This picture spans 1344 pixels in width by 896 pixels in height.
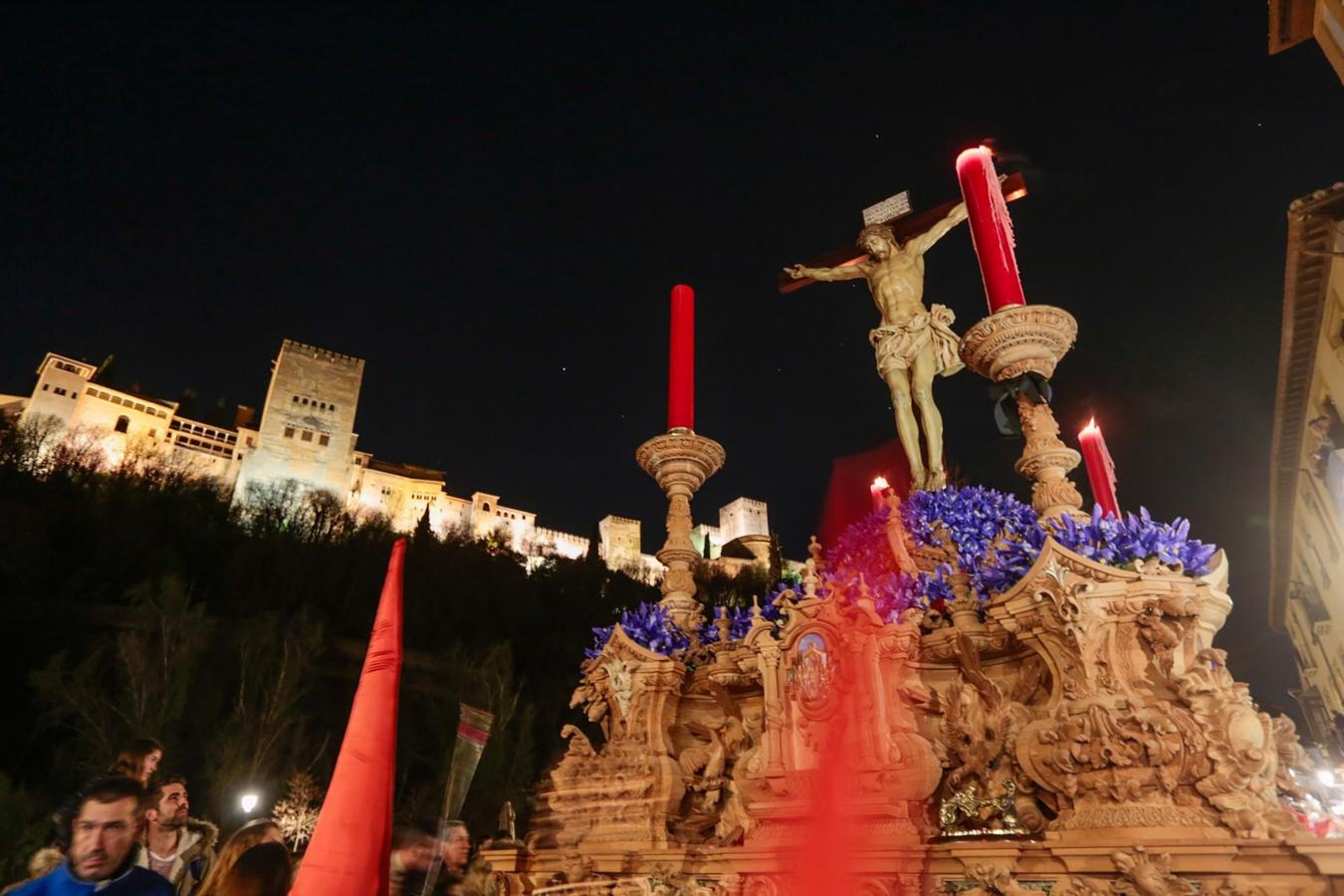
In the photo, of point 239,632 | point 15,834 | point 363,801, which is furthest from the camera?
point 239,632

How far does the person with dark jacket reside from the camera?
2.14 meters

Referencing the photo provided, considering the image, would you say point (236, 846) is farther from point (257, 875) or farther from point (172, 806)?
point (172, 806)

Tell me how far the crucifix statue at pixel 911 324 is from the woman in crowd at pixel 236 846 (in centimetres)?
537

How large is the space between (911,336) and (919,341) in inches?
3.8

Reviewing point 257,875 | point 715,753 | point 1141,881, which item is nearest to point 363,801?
point 257,875

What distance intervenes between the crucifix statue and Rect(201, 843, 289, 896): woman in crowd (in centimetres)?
539

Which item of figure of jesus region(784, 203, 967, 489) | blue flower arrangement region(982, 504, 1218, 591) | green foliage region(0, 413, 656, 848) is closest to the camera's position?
blue flower arrangement region(982, 504, 1218, 591)

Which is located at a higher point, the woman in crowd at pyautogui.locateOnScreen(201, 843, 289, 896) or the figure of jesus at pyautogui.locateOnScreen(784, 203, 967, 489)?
the figure of jesus at pyautogui.locateOnScreen(784, 203, 967, 489)

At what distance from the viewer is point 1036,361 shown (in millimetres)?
4113

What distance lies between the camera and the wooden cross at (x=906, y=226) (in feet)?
22.4

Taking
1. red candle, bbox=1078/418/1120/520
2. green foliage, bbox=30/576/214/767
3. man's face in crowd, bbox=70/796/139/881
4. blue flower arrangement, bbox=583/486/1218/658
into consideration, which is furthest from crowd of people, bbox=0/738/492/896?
green foliage, bbox=30/576/214/767

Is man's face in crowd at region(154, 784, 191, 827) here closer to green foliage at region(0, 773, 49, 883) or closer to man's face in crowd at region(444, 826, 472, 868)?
man's face in crowd at region(444, 826, 472, 868)

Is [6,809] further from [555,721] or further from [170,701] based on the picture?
[555,721]

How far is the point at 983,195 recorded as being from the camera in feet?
15.3
